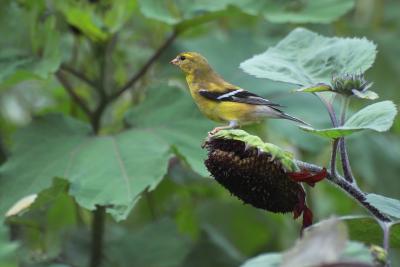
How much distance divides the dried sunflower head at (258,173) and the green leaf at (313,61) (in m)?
0.26

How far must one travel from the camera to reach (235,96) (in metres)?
2.21

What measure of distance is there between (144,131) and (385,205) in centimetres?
122

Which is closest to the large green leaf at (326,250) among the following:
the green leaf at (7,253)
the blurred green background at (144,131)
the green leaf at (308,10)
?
the green leaf at (7,253)

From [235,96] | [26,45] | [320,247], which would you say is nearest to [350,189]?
[320,247]

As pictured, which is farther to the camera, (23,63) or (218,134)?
(23,63)

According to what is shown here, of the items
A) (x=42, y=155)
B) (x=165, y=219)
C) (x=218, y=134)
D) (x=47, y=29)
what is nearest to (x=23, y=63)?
(x=47, y=29)

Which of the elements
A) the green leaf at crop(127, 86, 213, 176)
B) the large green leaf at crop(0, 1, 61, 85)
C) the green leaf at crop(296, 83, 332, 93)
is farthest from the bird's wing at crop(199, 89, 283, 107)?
the green leaf at crop(296, 83, 332, 93)

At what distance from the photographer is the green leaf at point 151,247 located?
266 cm

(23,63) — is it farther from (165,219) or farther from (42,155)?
(165,219)

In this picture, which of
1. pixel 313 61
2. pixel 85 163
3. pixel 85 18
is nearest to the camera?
pixel 313 61

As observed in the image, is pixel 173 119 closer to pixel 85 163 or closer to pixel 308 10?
pixel 85 163

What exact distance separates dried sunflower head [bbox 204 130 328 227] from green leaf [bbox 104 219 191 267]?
4.86 ft

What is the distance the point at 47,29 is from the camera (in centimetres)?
240

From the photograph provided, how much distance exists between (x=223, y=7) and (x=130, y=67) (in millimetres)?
678
